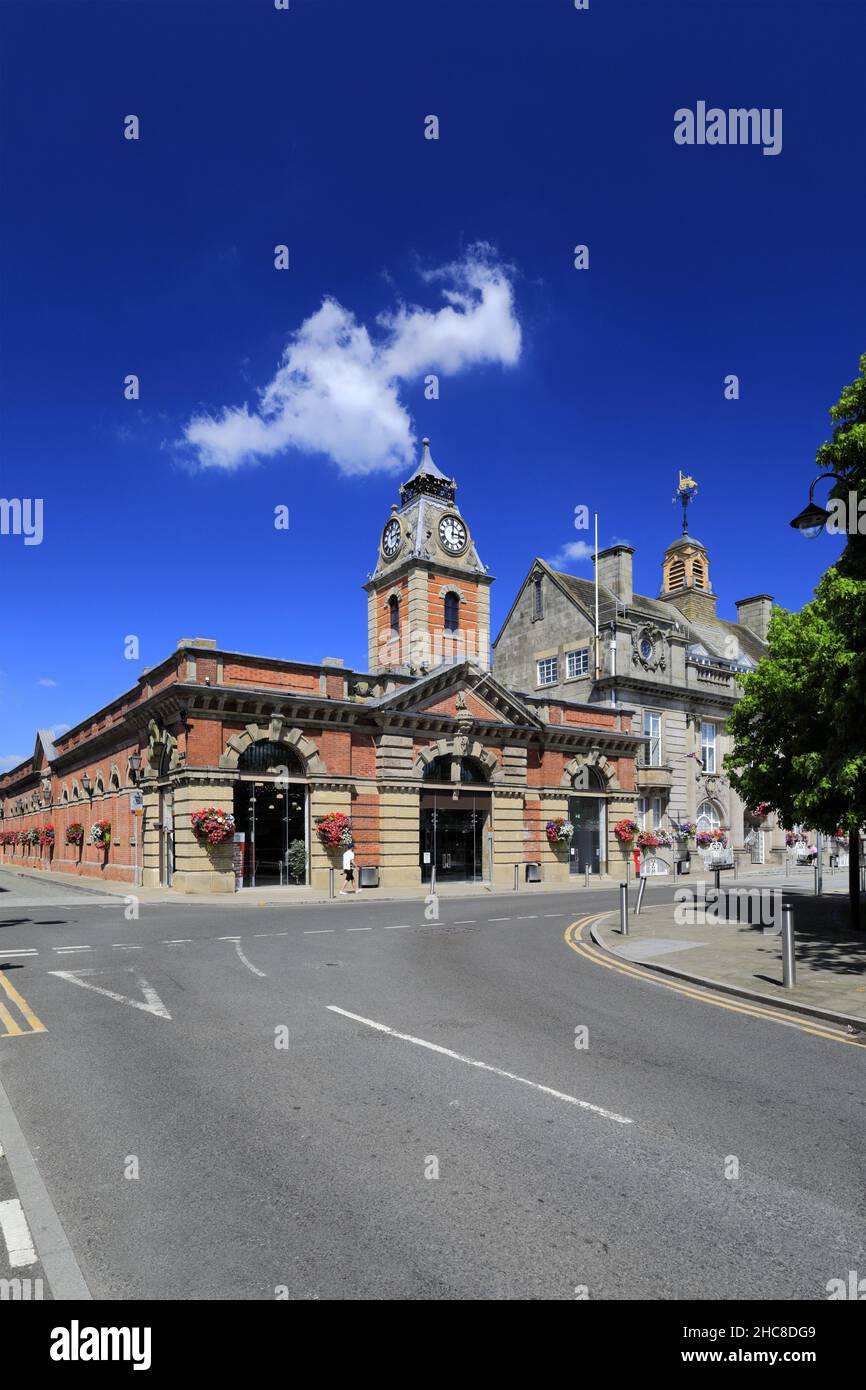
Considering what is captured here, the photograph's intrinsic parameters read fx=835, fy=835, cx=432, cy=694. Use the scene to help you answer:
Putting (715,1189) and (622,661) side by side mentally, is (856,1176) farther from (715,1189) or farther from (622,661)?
(622,661)

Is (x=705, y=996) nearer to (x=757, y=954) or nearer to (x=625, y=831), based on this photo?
(x=757, y=954)

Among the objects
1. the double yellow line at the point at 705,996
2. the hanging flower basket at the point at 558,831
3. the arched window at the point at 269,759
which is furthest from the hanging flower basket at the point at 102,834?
the double yellow line at the point at 705,996

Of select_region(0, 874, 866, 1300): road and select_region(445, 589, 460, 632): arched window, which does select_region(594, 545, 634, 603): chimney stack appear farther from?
select_region(0, 874, 866, 1300): road

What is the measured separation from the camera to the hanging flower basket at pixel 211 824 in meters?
26.3

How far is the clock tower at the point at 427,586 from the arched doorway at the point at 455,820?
20.9 ft

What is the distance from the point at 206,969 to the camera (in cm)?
Result: 1252

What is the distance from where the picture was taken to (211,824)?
86.2ft

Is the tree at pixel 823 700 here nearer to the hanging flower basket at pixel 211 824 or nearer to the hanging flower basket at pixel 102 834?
the hanging flower basket at pixel 211 824

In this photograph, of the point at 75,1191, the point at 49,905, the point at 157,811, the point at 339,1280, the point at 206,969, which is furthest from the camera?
the point at 157,811

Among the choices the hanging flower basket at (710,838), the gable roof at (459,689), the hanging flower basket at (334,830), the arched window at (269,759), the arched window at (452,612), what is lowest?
the hanging flower basket at (710,838)

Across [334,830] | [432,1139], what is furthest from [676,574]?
[432,1139]

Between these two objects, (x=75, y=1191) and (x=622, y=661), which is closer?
(x=75, y=1191)

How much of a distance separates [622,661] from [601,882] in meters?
11.9
